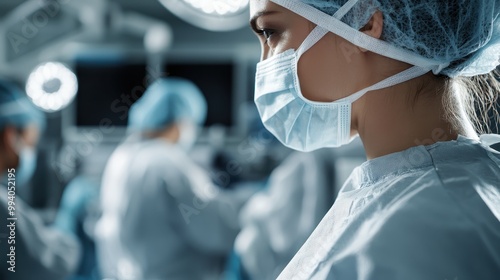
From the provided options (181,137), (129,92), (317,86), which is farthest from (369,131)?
(129,92)

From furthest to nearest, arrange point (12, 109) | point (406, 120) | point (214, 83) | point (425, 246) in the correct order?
point (214, 83) < point (12, 109) < point (406, 120) < point (425, 246)

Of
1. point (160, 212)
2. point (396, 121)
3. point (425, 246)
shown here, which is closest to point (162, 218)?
point (160, 212)

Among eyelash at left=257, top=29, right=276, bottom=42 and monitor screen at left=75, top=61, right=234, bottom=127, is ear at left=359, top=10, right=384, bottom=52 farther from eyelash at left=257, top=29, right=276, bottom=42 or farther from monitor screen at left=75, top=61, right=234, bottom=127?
monitor screen at left=75, top=61, right=234, bottom=127

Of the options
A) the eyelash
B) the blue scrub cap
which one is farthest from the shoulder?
the eyelash

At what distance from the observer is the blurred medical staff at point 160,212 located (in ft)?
8.82

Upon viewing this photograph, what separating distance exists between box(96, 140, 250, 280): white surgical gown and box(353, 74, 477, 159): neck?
183 cm

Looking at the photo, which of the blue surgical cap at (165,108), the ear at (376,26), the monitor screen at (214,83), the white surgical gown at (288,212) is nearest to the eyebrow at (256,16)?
the ear at (376,26)

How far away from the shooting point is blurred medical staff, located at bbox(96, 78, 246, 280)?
269cm

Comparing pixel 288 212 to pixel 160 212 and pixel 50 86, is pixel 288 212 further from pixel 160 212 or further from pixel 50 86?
pixel 50 86

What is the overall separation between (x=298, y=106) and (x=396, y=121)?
20 cm

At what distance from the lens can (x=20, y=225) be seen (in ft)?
6.53

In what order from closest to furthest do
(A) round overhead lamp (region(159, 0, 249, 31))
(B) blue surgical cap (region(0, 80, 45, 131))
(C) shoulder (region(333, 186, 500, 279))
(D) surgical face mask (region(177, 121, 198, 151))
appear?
(C) shoulder (region(333, 186, 500, 279))
(B) blue surgical cap (region(0, 80, 45, 131))
(A) round overhead lamp (region(159, 0, 249, 31))
(D) surgical face mask (region(177, 121, 198, 151))

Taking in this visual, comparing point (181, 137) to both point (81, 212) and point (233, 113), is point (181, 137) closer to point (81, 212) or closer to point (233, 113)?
point (81, 212)

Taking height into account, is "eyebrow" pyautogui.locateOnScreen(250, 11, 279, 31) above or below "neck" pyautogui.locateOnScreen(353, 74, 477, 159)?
above
